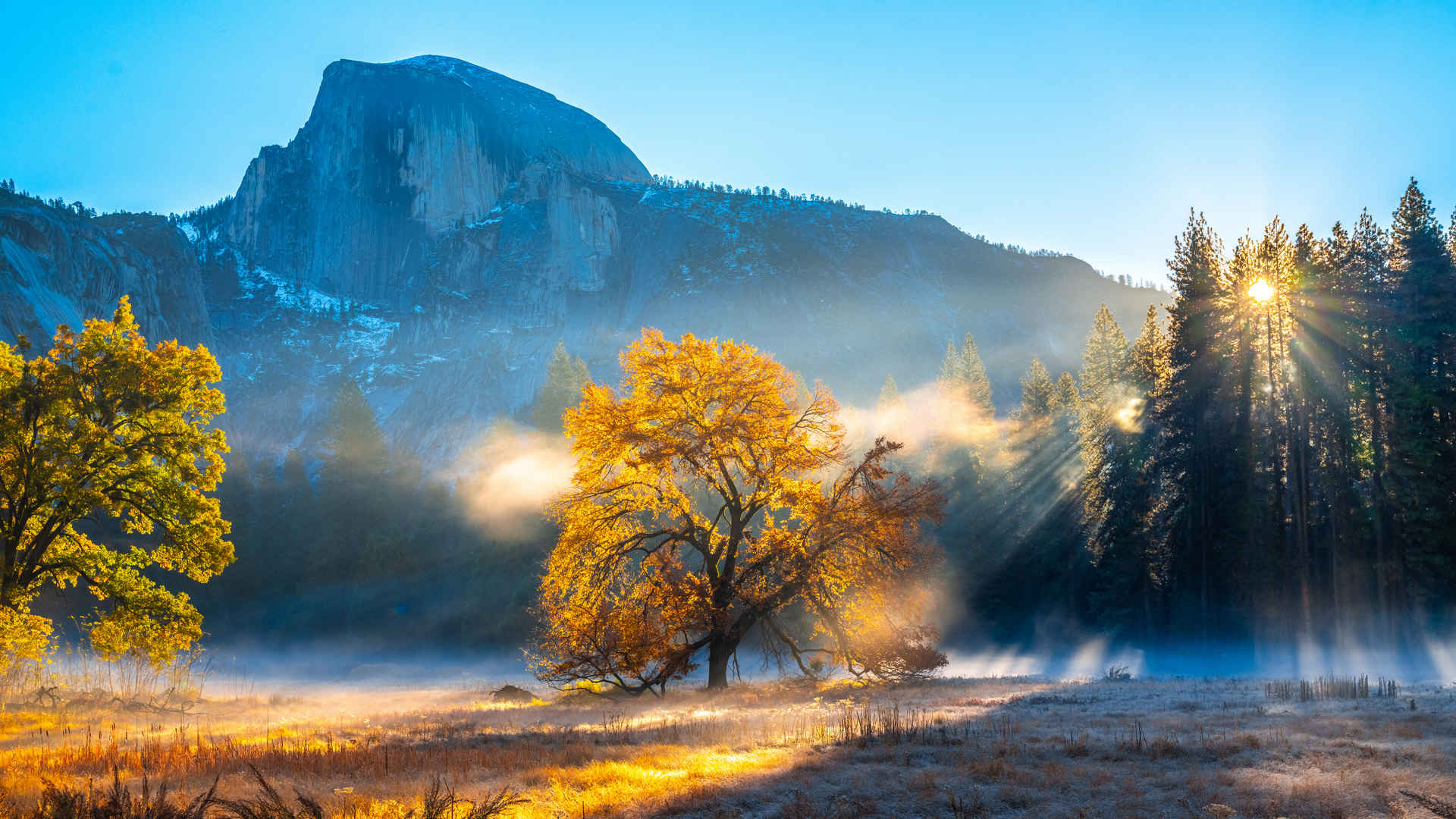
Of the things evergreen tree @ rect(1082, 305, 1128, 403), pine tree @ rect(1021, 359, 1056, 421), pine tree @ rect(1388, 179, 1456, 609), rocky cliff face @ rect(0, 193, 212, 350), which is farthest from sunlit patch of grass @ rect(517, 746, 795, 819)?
rocky cliff face @ rect(0, 193, 212, 350)

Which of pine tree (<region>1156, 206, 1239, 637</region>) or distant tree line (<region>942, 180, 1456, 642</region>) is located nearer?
distant tree line (<region>942, 180, 1456, 642</region>)

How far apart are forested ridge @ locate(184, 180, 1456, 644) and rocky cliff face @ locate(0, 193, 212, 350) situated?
204 feet

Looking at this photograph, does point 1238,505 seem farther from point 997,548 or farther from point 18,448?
point 18,448

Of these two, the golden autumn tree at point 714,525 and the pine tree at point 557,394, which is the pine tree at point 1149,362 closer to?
the golden autumn tree at point 714,525

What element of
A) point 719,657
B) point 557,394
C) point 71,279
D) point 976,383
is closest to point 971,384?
point 976,383

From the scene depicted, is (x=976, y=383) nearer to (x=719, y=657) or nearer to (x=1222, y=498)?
(x=1222, y=498)

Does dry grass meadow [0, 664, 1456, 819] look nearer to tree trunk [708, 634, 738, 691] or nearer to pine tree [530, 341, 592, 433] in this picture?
tree trunk [708, 634, 738, 691]

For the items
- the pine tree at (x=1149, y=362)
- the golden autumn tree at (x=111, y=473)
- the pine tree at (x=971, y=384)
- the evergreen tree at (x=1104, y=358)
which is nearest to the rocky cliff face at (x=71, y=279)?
the golden autumn tree at (x=111, y=473)

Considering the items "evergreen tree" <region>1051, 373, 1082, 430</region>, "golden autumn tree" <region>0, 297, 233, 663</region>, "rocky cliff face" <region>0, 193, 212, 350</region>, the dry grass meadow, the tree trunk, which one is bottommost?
the tree trunk

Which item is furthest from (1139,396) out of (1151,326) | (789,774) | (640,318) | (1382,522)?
(640,318)

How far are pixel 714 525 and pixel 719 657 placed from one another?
386 centimetres

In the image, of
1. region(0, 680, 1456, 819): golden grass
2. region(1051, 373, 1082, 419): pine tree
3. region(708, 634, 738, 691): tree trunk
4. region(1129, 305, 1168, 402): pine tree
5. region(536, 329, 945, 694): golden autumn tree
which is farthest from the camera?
region(1051, 373, 1082, 419): pine tree

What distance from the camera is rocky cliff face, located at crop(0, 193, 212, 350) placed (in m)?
93.4

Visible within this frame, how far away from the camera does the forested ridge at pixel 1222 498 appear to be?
32844 millimetres
